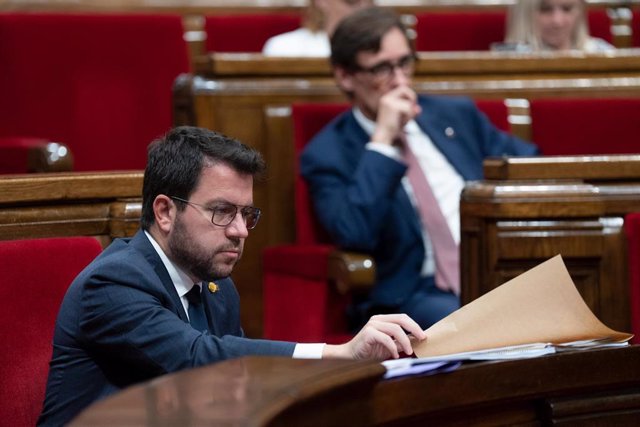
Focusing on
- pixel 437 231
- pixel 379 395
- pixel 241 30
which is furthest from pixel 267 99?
pixel 379 395

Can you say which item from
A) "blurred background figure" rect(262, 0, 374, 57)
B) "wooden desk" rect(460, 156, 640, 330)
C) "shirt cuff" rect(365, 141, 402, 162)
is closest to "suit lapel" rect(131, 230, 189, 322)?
"wooden desk" rect(460, 156, 640, 330)

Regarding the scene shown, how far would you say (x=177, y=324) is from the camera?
2.59ft

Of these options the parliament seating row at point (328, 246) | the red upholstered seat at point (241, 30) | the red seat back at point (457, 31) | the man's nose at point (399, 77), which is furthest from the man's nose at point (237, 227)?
the red seat back at point (457, 31)

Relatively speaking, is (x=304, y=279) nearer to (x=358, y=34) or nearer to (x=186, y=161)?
(x=358, y=34)

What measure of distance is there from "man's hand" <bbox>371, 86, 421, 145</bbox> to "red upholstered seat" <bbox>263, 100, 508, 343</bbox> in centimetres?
11

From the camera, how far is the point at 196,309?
89 centimetres

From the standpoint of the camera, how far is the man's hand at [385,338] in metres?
0.76

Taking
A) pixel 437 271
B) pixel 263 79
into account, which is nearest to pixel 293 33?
pixel 263 79

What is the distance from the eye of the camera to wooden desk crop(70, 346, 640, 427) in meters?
0.52

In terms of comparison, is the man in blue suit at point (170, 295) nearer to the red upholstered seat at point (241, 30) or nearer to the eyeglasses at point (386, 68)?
the eyeglasses at point (386, 68)

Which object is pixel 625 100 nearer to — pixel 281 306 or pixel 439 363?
pixel 281 306

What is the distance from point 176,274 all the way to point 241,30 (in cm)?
120

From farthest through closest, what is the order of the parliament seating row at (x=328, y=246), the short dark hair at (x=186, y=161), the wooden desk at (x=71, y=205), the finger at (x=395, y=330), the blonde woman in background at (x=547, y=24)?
the blonde woman in background at (x=547, y=24) → the parliament seating row at (x=328, y=246) → the wooden desk at (x=71, y=205) → the short dark hair at (x=186, y=161) → the finger at (x=395, y=330)

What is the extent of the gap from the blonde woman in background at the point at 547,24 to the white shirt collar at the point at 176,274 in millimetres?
1207
